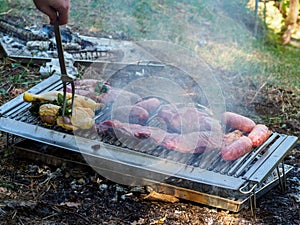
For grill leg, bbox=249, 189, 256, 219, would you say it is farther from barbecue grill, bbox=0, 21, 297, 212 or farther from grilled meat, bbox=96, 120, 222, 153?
grilled meat, bbox=96, 120, 222, 153

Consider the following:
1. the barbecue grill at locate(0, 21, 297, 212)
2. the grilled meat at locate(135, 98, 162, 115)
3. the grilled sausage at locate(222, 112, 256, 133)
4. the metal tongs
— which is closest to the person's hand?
the metal tongs

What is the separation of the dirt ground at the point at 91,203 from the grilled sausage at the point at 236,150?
0.40 m

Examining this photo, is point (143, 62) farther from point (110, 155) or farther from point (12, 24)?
point (110, 155)

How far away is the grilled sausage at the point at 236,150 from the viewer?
3764 millimetres

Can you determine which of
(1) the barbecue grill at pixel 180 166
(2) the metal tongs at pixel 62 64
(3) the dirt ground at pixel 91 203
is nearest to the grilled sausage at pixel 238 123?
(1) the barbecue grill at pixel 180 166

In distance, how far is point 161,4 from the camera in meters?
9.77

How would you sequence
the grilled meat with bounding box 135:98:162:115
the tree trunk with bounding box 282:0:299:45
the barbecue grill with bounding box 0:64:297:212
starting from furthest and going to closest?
the tree trunk with bounding box 282:0:299:45 < the grilled meat with bounding box 135:98:162:115 < the barbecue grill with bounding box 0:64:297:212

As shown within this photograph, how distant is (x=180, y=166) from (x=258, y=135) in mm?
747

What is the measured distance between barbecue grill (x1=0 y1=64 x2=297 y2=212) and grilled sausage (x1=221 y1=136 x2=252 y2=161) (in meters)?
0.04

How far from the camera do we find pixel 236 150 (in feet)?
12.4

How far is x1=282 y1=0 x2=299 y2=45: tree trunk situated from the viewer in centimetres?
917

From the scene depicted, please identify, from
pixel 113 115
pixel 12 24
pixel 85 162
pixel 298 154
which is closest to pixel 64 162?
pixel 85 162

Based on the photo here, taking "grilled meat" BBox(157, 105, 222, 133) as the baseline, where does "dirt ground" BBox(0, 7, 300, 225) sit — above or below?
below

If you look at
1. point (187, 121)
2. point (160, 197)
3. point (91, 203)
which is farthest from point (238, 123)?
point (91, 203)
